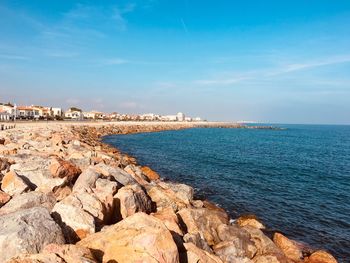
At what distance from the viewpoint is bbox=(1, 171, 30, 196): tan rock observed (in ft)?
36.2

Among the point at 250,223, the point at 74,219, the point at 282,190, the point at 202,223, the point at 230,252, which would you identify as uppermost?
the point at 74,219

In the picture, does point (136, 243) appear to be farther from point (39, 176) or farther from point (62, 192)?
point (39, 176)

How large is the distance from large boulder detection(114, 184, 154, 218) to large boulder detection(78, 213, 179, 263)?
121 inches

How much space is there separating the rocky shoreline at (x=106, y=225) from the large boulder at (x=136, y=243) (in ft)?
0.06

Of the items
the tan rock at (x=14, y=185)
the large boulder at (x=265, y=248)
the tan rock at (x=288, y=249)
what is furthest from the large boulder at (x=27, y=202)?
the tan rock at (x=288, y=249)

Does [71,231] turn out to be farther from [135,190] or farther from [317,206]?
[317,206]

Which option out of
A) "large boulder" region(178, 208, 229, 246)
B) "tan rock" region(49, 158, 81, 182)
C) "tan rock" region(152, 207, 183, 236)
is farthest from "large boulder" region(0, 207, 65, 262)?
"large boulder" region(178, 208, 229, 246)

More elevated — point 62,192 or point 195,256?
point 62,192

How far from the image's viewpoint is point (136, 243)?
678cm

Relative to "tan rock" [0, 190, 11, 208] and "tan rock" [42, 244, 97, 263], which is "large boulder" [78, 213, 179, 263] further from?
"tan rock" [0, 190, 11, 208]

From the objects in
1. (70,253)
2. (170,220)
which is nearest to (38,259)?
(70,253)

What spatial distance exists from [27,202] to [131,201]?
3.53 metres

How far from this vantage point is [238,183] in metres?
25.9

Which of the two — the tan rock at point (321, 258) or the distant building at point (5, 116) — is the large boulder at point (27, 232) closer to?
the tan rock at point (321, 258)
